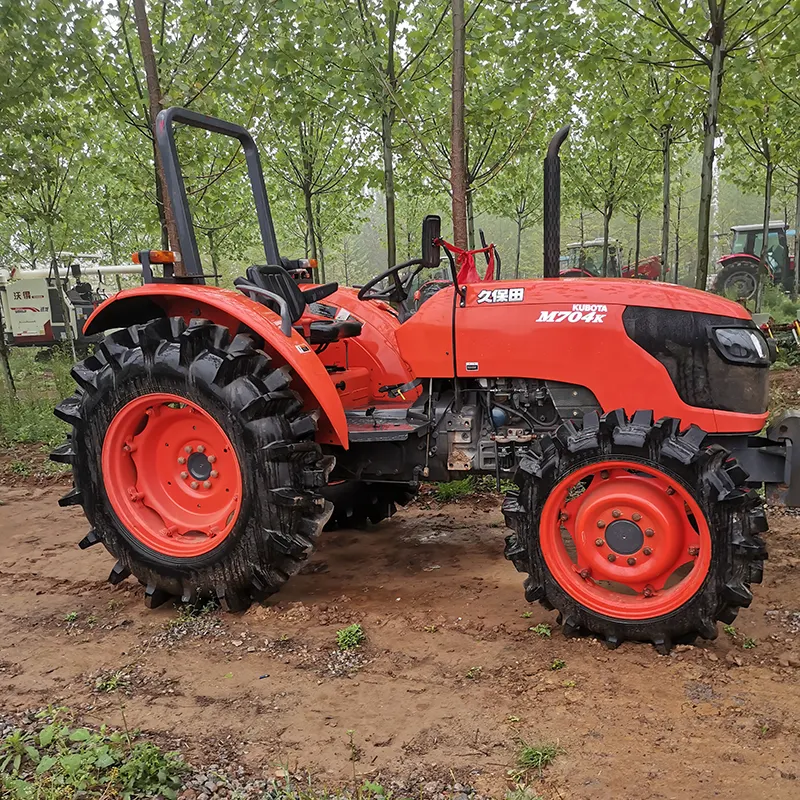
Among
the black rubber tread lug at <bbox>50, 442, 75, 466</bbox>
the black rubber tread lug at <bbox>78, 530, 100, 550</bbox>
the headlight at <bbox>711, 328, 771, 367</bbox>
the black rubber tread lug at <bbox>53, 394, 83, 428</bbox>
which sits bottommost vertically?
the black rubber tread lug at <bbox>78, 530, 100, 550</bbox>

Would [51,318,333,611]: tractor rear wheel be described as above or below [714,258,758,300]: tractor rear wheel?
below

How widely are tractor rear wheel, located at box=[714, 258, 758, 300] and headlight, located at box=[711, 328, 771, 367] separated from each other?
51.1ft

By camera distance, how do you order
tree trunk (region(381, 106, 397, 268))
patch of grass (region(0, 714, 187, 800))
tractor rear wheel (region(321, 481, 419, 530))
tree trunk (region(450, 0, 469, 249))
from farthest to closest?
tree trunk (region(381, 106, 397, 268)) → tree trunk (region(450, 0, 469, 249)) → tractor rear wheel (region(321, 481, 419, 530)) → patch of grass (region(0, 714, 187, 800))

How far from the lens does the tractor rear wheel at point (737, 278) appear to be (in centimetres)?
1750

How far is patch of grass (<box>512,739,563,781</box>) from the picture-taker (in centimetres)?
221

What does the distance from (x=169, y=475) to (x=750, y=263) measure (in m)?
17.9

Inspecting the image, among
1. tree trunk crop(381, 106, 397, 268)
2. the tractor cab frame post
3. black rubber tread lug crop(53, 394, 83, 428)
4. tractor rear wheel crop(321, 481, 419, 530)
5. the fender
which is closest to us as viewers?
the fender

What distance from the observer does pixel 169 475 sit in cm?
388

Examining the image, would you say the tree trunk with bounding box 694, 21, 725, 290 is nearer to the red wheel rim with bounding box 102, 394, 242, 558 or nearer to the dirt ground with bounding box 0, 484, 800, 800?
the dirt ground with bounding box 0, 484, 800, 800

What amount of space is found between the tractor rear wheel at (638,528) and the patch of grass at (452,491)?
228cm

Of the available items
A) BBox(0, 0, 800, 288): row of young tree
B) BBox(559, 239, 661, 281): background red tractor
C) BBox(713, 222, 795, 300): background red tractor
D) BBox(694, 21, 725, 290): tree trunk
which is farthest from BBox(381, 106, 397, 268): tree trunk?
BBox(559, 239, 661, 281): background red tractor

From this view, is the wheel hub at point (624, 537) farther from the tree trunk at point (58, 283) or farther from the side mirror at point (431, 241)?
the tree trunk at point (58, 283)

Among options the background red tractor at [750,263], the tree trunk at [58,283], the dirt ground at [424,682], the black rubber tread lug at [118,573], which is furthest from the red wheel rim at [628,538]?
the background red tractor at [750,263]

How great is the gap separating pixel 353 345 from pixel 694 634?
2.44m
